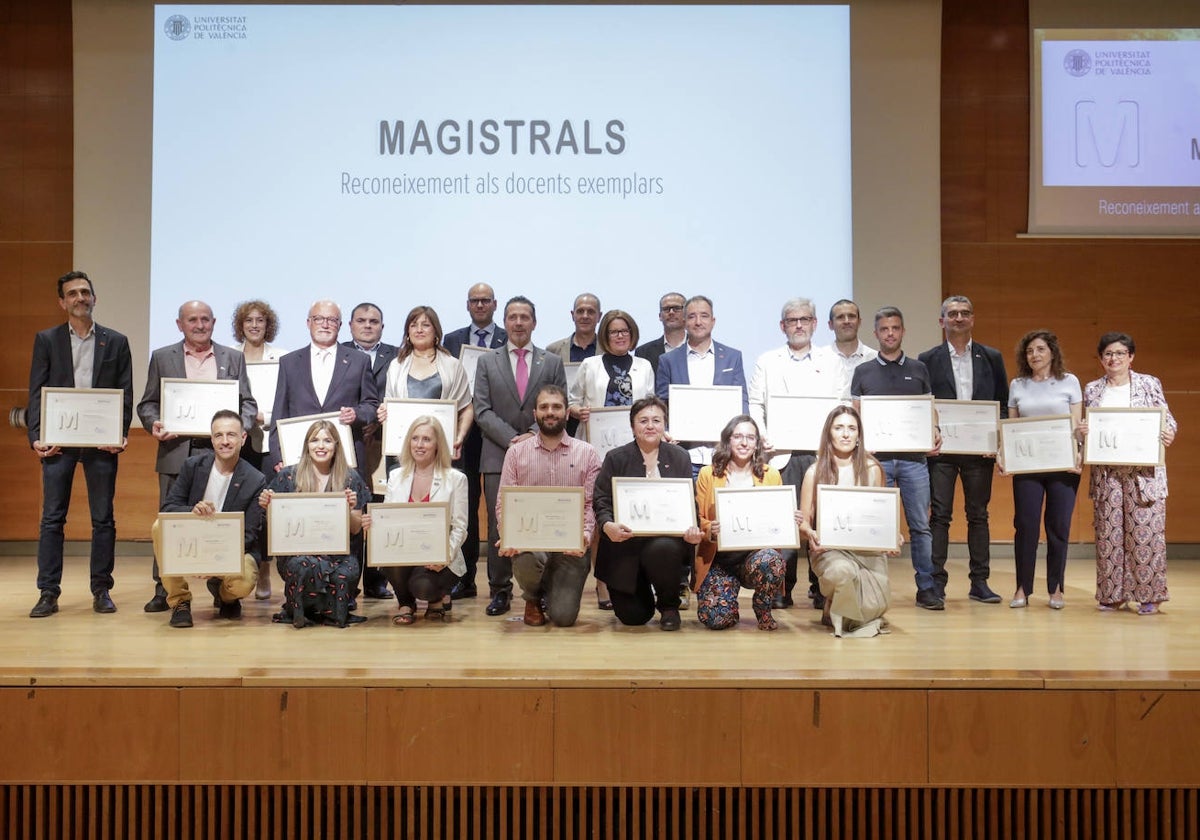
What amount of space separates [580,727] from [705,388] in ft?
7.15

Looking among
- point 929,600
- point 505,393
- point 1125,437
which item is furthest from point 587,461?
point 1125,437

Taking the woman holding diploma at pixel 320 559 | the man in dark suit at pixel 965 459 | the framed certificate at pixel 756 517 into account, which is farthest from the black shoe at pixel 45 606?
the man in dark suit at pixel 965 459

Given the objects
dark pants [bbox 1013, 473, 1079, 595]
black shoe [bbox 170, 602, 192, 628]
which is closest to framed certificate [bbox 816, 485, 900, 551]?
dark pants [bbox 1013, 473, 1079, 595]

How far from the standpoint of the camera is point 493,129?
7.11m

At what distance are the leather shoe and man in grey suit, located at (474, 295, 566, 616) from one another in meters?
1.90

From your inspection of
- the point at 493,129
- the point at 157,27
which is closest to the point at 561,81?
the point at 493,129

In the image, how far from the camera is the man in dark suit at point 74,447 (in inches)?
193

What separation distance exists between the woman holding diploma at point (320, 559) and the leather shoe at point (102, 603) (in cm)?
104

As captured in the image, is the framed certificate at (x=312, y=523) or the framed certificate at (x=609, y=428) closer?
the framed certificate at (x=312, y=523)

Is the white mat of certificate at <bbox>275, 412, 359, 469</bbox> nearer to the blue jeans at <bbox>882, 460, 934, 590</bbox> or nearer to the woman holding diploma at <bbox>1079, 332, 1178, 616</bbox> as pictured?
the blue jeans at <bbox>882, 460, 934, 590</bbox>

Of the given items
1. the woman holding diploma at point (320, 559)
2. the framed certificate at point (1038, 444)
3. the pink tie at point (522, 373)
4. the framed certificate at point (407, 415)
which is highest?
the pink tie at point (522, 373)

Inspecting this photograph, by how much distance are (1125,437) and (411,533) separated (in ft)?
11.7

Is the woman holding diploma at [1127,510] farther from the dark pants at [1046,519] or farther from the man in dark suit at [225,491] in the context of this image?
the man in dark suit at [225,491]

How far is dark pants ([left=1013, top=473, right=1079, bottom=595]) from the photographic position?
203 inches
